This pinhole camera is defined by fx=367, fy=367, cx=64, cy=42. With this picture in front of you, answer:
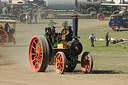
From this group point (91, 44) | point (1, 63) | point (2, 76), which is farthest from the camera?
point (91, 44)

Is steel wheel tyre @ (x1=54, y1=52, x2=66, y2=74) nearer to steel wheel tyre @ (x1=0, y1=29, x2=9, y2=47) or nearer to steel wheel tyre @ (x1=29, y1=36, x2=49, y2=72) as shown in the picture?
steel wheel tyre @ (x1=29, y1=36, x2=49, y2=72)

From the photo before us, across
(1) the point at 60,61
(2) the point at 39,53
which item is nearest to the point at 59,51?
(1) the point at 60,61

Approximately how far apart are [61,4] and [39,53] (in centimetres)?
4325

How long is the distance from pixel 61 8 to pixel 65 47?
43.4m

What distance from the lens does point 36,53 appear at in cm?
1221

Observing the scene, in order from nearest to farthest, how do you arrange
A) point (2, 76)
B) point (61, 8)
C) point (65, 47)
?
1. point (2, 76)
2. point (65, 47)
3. point (61, 8)

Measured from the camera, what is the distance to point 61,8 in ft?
180

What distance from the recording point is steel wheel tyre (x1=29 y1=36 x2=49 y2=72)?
11539 millimetres

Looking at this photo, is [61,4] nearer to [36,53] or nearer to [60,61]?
[36,53]

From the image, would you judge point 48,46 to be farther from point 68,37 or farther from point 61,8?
point 61,8

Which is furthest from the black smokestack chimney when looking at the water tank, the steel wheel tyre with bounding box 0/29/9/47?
the water tank

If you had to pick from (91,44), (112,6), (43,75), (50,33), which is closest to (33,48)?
(50,33)

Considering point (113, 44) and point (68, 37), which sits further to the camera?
point (113, 44)

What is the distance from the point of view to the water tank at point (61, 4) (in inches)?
2145
